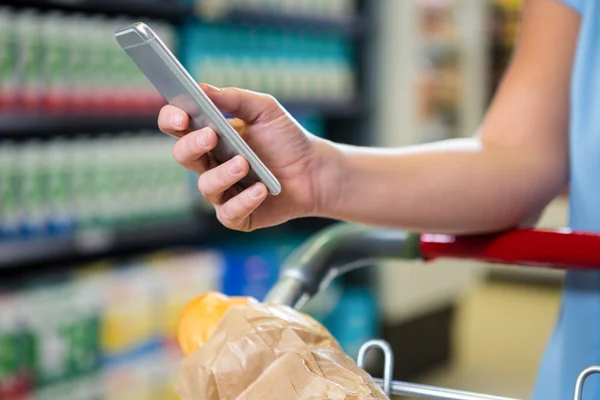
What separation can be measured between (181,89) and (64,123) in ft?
6.59

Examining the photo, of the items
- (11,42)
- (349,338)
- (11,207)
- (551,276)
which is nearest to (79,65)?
(11,42)

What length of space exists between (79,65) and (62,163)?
32cm

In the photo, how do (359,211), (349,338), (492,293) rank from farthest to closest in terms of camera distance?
(492,293) < (349,338) < (359,211)

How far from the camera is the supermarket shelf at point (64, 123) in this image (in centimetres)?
246

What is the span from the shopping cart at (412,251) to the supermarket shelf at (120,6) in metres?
1.80

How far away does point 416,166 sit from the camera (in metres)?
1.03

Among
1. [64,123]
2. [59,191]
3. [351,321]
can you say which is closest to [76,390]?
[59,191]

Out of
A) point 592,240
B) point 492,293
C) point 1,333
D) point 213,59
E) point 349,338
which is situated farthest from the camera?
point 492,293

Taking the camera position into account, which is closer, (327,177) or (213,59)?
(327,177)

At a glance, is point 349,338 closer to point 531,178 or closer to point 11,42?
point 11,42

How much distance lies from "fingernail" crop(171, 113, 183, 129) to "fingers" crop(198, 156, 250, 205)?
55 mm

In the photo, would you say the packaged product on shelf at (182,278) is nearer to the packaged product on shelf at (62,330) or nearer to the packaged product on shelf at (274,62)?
the packaged product on shelf at (62,330)

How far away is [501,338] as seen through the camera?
15.8 ft

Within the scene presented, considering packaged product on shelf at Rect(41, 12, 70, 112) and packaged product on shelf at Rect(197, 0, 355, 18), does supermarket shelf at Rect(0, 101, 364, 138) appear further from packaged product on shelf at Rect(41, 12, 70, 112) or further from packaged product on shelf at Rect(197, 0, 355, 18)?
packaged product on shelf at Rect(197, 0, 355, 18)
